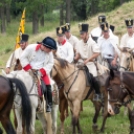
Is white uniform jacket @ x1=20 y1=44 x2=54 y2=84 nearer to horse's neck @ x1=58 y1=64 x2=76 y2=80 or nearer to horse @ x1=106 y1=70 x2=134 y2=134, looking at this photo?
horse's neck @ x1=58 y1=64 x2=76 y2=80

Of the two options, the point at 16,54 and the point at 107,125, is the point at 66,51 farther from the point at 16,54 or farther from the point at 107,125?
the point at 107,125

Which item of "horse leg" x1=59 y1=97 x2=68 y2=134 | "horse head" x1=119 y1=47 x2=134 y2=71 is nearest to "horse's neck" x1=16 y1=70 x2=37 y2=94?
"horse leg" x1=59 y1=97 x2=68 y2=134

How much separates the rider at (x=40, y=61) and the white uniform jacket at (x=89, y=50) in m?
1.80

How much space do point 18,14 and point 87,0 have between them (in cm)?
1498

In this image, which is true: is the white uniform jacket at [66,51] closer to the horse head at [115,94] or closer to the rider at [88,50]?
the rider at [88,50]

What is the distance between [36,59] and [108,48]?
171 inches

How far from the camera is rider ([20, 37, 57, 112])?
8484 mm

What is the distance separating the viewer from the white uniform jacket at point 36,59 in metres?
8.52

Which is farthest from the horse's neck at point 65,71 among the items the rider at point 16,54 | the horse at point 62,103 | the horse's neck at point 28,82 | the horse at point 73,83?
the horse's neck at point 28,82

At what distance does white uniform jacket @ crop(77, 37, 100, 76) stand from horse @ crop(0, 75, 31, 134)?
107 inches

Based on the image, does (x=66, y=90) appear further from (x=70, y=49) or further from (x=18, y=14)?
(x=18, y=14)

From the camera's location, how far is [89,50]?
10.3 meters

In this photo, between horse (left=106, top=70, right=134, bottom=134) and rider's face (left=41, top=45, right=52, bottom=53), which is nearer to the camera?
rider's face (left=41, top=45, right=52, bottom=53)

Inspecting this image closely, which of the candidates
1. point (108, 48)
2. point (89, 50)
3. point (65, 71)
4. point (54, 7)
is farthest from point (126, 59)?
point (54, 7)
